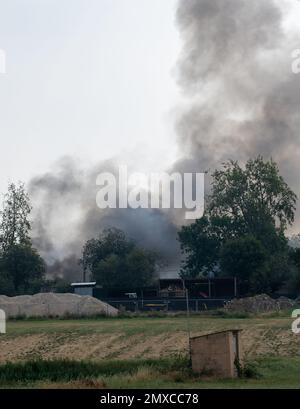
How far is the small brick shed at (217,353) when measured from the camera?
28.2 m

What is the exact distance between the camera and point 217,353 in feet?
93.5

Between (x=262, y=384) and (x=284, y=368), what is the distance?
20.0 feet

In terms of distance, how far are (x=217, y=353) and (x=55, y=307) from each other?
1424 inches

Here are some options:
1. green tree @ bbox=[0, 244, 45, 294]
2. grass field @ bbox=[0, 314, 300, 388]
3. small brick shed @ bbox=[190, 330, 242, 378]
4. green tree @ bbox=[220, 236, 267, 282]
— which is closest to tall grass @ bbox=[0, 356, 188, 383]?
grass field @ bbox=[0, 314, 300, 388]

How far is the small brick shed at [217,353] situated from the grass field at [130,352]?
→ 57cm

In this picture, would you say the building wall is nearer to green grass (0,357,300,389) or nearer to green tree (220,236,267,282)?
green tree (220,236,267,282)

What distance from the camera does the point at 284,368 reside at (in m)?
32.4

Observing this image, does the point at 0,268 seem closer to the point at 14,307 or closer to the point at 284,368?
the point at 14,307

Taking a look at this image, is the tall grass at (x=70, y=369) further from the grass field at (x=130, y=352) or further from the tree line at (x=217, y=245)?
the tree line at (x=217, y=245)

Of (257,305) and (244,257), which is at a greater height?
(244,257)

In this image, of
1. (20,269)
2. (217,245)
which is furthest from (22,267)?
(217,245)

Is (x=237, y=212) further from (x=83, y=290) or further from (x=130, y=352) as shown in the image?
(x=130, y=352)
